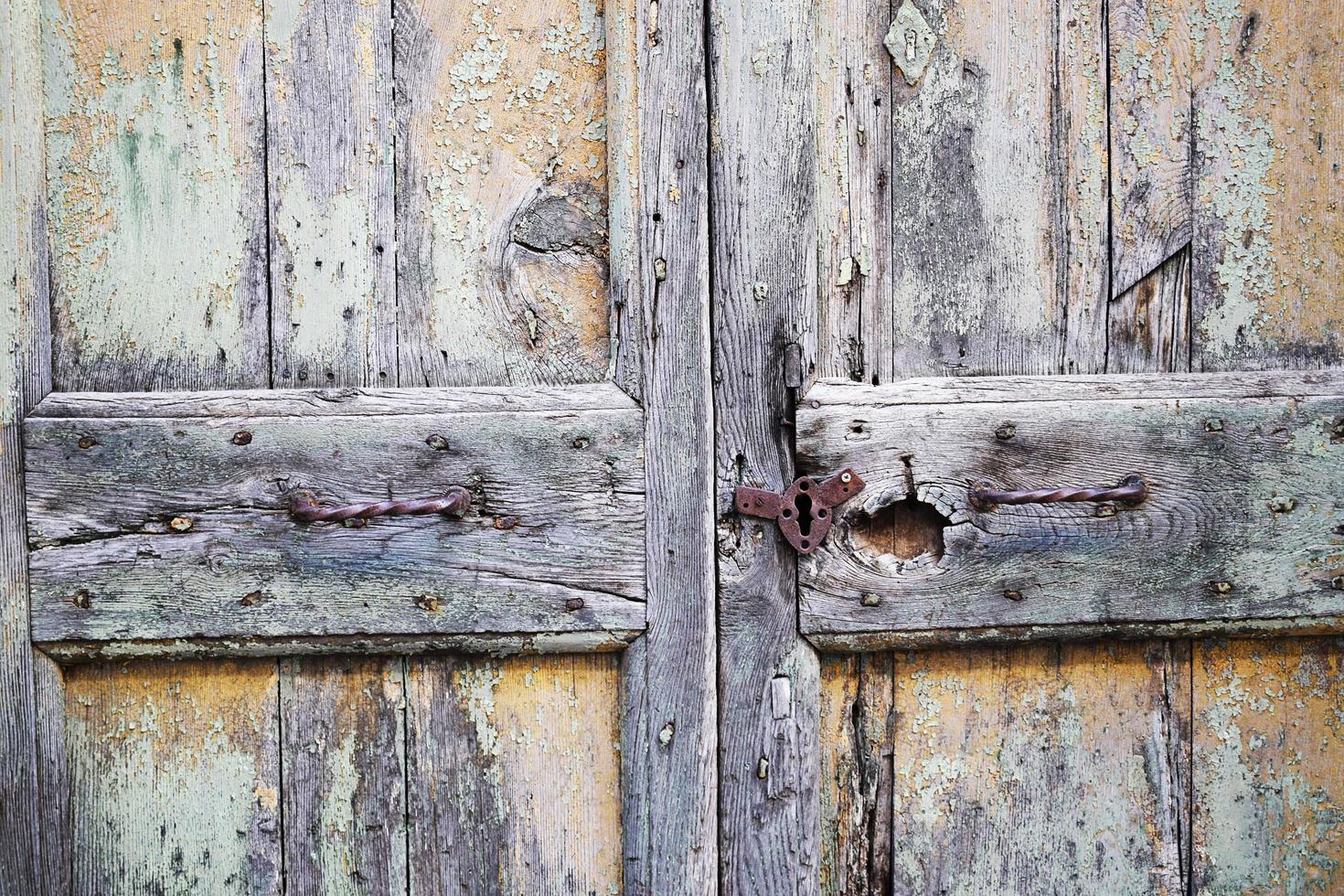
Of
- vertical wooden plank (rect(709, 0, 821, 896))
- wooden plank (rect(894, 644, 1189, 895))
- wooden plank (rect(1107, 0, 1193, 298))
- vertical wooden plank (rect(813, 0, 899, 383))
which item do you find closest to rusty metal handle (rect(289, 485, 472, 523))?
vertical wooden plank (rect(709, 0, 821, 896))

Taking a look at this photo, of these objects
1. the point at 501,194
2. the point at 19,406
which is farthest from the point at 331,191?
the point at 19,406

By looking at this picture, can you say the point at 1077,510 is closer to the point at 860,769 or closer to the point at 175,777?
the point at 860,769

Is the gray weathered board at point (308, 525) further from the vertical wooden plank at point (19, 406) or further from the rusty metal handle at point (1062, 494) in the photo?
the rusty metal handle at point (1062, 494)

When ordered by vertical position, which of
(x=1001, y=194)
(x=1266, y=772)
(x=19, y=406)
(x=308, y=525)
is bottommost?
(x=1266, y=772)

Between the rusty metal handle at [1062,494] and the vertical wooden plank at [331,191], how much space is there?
67cm


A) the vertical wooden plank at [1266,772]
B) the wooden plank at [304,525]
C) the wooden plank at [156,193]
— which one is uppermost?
the wooden plank at [156,193]

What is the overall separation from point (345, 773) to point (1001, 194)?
3.25 feet

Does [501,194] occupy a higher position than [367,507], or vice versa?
[501,194]

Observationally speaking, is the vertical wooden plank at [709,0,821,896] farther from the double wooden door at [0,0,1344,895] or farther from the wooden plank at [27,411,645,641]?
the wooden plank at [27,411,645,641]

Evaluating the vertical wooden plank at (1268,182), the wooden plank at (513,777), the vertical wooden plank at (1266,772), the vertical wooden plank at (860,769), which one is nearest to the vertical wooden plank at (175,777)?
the wooden plank at (513,777)

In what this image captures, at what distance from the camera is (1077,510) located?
0.97 metres

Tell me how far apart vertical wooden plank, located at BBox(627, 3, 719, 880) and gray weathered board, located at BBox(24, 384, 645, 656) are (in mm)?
46

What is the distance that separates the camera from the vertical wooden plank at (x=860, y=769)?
101cm

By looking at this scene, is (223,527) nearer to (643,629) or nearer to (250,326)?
(250,326)
